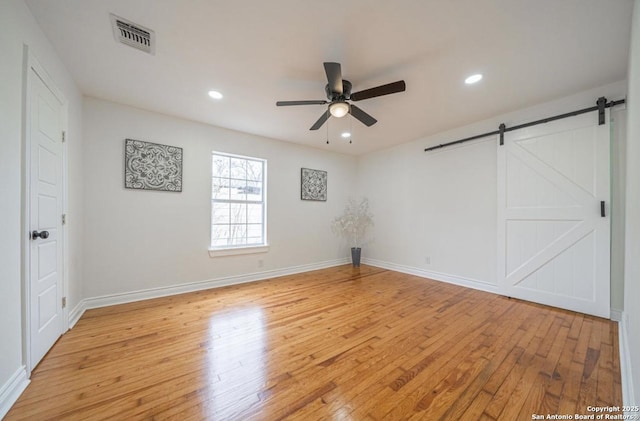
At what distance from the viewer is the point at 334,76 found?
201 centimetres

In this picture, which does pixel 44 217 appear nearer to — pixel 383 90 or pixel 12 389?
pixel 12 389

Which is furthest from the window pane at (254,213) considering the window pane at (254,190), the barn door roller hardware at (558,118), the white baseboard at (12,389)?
the barn door roller hardware at (558,118)

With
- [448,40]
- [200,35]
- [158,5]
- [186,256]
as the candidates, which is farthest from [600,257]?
[186,256]

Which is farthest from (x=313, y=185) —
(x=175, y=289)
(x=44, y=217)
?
(x=44, y=217)

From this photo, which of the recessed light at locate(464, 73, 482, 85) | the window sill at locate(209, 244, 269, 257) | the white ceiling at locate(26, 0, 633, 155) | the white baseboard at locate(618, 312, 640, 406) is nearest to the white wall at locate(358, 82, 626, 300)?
the white ceiling at locate(26, 0, 633, 155)

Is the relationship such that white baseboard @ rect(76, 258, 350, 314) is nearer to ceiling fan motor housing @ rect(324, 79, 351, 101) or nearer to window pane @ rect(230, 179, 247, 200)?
window pane @ rect(230, 179, 247, 200)

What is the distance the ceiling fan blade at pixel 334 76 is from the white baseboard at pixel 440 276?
3533mm

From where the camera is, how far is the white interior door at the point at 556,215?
2697mm

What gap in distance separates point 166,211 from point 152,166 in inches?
26.1

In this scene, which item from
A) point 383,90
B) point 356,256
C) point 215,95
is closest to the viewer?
point 383,90

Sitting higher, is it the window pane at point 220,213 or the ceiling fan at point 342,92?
the ceiling fan at point 342,92

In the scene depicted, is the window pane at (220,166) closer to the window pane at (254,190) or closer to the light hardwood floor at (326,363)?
the window pane at (254,190)

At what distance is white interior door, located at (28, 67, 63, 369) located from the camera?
173cm

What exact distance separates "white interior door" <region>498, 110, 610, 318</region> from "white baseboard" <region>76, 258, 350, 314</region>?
136 inches
